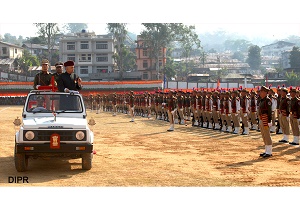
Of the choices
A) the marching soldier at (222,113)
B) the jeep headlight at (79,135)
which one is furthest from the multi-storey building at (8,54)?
the jeep headlight at (79,135)

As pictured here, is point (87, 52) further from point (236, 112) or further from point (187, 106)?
point (236, 112)

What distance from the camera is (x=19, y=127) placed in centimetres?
1394

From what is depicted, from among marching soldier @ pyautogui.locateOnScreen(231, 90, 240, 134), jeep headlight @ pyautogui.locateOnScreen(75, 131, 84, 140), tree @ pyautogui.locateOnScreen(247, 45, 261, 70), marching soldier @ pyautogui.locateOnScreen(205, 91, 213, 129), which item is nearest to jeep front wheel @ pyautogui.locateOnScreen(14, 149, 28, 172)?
jeep headlight @ pyautogui.locateOnScreen(75, 131, 84, 140)

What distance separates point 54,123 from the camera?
1314 centimetres

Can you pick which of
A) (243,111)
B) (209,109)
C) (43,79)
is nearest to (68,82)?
(43,79)

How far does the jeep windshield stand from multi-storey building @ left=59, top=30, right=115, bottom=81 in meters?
86.0

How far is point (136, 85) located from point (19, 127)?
72.1 metres

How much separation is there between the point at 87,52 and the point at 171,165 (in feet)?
289

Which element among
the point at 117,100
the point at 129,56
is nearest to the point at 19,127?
the point at 117,100

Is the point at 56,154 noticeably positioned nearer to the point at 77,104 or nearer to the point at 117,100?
the point at 77,104

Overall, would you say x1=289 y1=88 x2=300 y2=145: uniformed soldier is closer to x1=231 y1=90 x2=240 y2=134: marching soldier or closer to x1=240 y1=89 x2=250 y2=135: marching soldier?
x1=240 y1=89 x2=250 y2=135: marching soldier

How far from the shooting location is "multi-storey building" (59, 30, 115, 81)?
100812mm

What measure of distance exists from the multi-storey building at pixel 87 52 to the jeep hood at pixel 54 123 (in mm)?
86856

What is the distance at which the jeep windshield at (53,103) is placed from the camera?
14263mm
